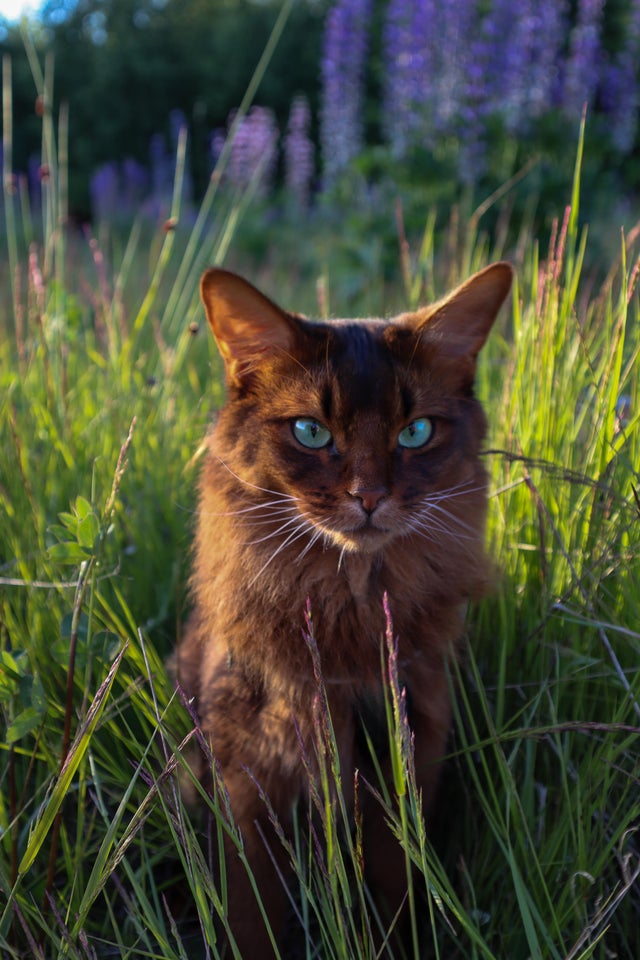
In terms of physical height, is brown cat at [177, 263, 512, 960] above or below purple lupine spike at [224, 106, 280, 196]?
below

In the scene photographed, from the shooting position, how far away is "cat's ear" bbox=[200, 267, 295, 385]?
1405mm

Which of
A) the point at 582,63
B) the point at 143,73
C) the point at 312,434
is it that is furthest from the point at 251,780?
the point at 143,73

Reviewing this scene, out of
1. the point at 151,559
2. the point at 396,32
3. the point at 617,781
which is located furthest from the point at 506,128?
the point at 617,781

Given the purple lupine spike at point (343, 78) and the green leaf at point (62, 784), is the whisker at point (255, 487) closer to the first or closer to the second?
the green leaf at point (62, 784)

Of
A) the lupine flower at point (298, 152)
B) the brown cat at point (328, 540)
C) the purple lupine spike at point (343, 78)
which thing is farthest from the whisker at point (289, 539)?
the lupine flower at point (298, 152)

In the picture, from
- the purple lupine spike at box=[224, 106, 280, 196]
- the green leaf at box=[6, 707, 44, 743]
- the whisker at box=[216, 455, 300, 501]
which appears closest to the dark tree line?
the purple lupine spike at box=[224, 106, 280, 196]

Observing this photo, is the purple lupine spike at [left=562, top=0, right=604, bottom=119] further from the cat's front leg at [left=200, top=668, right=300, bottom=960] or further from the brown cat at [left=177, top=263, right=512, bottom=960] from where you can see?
the cat's front leg at [left=200, top=668, right=300, bottom=960]

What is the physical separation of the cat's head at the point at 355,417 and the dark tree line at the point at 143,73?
10852 mm

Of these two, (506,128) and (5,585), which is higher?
(506,128)

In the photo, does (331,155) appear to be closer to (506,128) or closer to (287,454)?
(506,128)

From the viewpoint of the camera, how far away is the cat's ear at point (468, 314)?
147 cm

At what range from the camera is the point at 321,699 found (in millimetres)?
992

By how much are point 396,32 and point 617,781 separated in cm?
623

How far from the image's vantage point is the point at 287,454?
4.70 ft
